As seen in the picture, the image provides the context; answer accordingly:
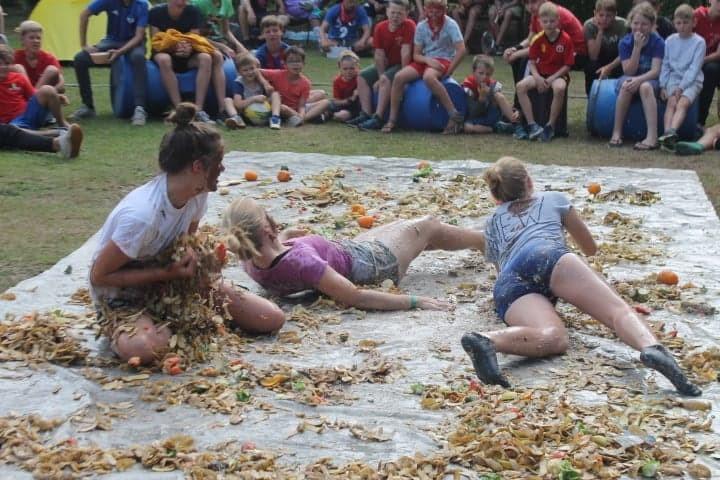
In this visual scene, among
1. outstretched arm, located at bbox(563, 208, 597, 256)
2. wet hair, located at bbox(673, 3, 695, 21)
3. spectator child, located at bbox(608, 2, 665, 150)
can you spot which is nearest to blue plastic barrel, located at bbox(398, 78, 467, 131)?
spectator child, located at bbox(608, 2, 665, 150)

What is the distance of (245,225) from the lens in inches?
183

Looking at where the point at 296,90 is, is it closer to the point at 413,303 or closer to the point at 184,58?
the point at 184,58

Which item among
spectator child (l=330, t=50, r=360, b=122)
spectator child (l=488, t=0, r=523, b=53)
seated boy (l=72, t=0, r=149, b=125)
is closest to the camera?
seated boy (l=72, t=0, r=149, b=125)

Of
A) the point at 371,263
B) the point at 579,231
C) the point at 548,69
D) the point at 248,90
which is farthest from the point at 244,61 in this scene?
the point at 579,231

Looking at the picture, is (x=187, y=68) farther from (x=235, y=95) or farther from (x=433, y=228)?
(x=433, y=228)

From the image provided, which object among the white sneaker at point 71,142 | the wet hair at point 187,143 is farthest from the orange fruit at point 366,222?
the white sneaker at point 71,142

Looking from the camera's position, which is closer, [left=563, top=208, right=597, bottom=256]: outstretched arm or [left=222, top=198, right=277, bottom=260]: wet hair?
[left=222, top=198, right=277, bottom=260]: wet hair

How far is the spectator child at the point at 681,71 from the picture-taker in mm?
9648

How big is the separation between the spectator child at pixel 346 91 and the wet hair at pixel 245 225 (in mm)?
6559

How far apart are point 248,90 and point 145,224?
7273 millimetres

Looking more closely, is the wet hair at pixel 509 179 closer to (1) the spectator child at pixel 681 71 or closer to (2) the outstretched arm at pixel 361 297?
(2) the outstretched arm at pixel 361 297

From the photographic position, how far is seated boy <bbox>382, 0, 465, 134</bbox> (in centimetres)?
1059

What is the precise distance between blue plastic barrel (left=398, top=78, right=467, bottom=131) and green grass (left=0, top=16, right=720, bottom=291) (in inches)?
11.0

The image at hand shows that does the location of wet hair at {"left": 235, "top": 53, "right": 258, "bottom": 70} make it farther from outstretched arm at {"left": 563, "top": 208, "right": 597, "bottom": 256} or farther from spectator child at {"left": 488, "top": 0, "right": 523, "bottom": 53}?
outstretched arm at {"left": 563, "top": 208, "right": 597, "bottom": 256}
